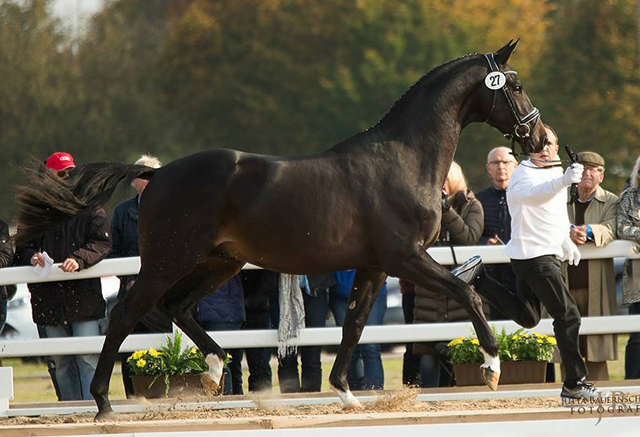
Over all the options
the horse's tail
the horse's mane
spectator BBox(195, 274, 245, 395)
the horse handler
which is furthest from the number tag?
spectator BBox(195, 274, 245, 395)

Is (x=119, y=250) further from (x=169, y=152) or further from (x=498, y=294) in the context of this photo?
(x=169, y=152)

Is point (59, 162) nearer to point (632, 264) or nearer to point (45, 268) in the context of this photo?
point (45, 268)

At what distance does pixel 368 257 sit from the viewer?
6.46 m

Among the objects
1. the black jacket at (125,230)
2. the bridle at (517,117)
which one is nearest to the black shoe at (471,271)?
the bridle at (517,117)

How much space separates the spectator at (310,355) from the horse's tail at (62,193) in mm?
1947

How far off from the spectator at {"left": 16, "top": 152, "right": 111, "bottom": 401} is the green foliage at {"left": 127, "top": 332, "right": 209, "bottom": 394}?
744 mm

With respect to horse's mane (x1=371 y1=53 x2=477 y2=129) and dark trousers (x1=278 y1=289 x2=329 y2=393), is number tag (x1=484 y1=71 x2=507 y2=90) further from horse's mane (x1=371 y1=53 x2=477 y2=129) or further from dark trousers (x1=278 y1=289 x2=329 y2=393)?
dark trousers (x1=278 y1=289 x2=329 y2=393)

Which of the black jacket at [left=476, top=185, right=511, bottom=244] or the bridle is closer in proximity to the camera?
the bridle

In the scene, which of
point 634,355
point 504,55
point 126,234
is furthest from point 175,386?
point 634,355

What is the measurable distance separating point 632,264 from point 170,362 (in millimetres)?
3390

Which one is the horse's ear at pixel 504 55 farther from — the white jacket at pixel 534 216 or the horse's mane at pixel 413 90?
the white jacket at pixel 534 216

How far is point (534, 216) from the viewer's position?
6.51 meters

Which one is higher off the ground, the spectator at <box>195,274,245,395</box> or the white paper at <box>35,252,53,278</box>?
the white paper at <box>35,252,53,278</box>

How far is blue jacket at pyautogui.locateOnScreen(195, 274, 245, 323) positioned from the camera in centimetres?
812
